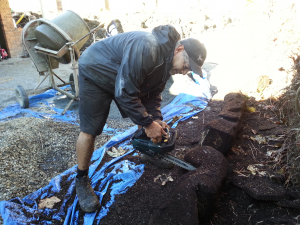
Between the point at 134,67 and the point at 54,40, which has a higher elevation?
the point at 134,67

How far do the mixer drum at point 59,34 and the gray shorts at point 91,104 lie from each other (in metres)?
2.26

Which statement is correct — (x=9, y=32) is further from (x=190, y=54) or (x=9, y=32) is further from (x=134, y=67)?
(x=190, y=54)

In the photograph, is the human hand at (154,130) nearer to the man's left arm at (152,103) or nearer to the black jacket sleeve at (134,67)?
the black jacket sleeve at (134,67)

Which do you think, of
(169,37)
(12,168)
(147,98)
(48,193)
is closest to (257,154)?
(147,98)

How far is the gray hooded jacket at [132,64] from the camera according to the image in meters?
1.76

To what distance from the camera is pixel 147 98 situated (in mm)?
2590

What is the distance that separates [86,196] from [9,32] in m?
9.63

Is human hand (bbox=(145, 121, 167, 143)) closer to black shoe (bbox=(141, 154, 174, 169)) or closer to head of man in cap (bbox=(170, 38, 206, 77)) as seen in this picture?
head of man in cap (bbox=(170, 38, 206, 77))

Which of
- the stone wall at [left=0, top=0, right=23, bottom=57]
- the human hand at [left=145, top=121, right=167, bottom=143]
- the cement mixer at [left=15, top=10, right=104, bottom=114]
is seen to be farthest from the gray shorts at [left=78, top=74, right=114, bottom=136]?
the stone wall at [left=0, top=0, right=23, bottom=57]

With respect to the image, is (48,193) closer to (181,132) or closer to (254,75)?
(181,132)

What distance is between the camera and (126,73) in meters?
1.75

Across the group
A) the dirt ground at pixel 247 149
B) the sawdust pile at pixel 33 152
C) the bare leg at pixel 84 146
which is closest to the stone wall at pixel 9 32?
the sawdust pile at pixel 33 152

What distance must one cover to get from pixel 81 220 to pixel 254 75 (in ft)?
14.5

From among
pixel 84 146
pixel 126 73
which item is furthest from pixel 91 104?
pixel 126 73
